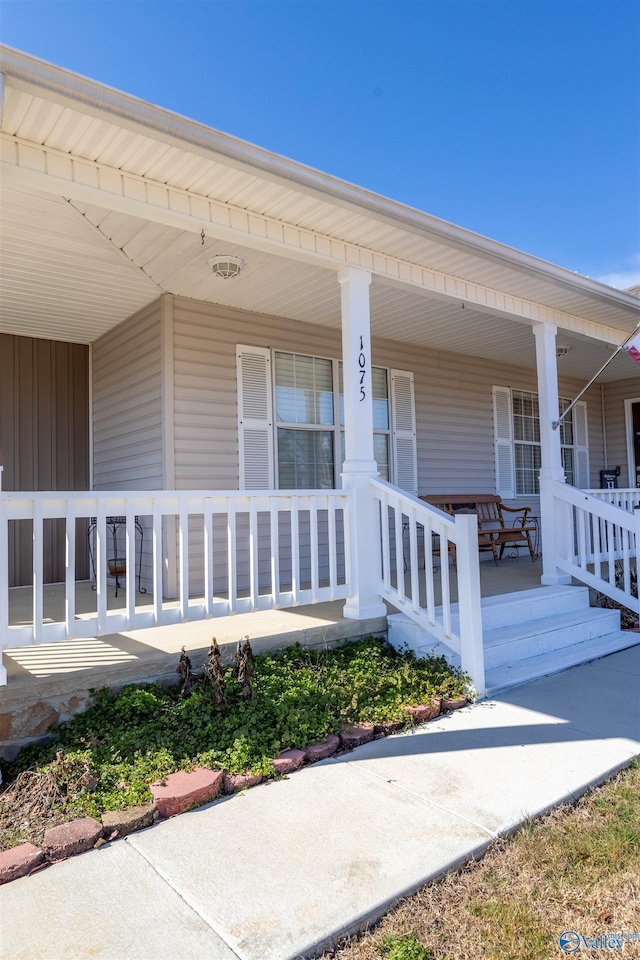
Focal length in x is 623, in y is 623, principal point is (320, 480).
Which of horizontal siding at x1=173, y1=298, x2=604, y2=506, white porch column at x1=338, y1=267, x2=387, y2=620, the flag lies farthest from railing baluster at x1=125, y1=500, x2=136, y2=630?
the flag

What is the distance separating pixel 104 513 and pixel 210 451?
8.16ft

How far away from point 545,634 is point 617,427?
659 cm

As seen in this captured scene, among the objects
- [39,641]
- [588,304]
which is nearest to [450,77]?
[588,304]

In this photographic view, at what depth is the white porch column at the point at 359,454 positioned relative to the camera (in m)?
4.05

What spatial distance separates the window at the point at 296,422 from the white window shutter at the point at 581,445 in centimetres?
385

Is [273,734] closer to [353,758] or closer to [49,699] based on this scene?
[353,758]

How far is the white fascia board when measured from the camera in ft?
8.37

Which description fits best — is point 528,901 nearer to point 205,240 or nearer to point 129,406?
point 205,240

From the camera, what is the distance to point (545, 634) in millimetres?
4367

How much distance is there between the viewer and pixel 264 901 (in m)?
1.78

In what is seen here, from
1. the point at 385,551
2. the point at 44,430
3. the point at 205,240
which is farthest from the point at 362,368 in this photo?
the point at 44,430

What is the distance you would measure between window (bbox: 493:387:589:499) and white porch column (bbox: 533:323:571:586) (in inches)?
87.6

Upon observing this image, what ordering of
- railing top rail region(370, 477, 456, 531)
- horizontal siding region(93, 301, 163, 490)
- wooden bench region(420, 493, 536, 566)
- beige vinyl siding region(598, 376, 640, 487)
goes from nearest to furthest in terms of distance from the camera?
railing top rail region(370, 477, 456, 531), horizontal siding region(93, 301, 163, 490), wooden bench region(420, 493, 536, 566), beige vinyl siding region(598, 376, 640, 487)

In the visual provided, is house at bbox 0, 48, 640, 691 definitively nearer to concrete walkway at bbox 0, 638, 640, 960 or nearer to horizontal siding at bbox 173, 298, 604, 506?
horizontal siding at bbox 173, 298, 604, 506
